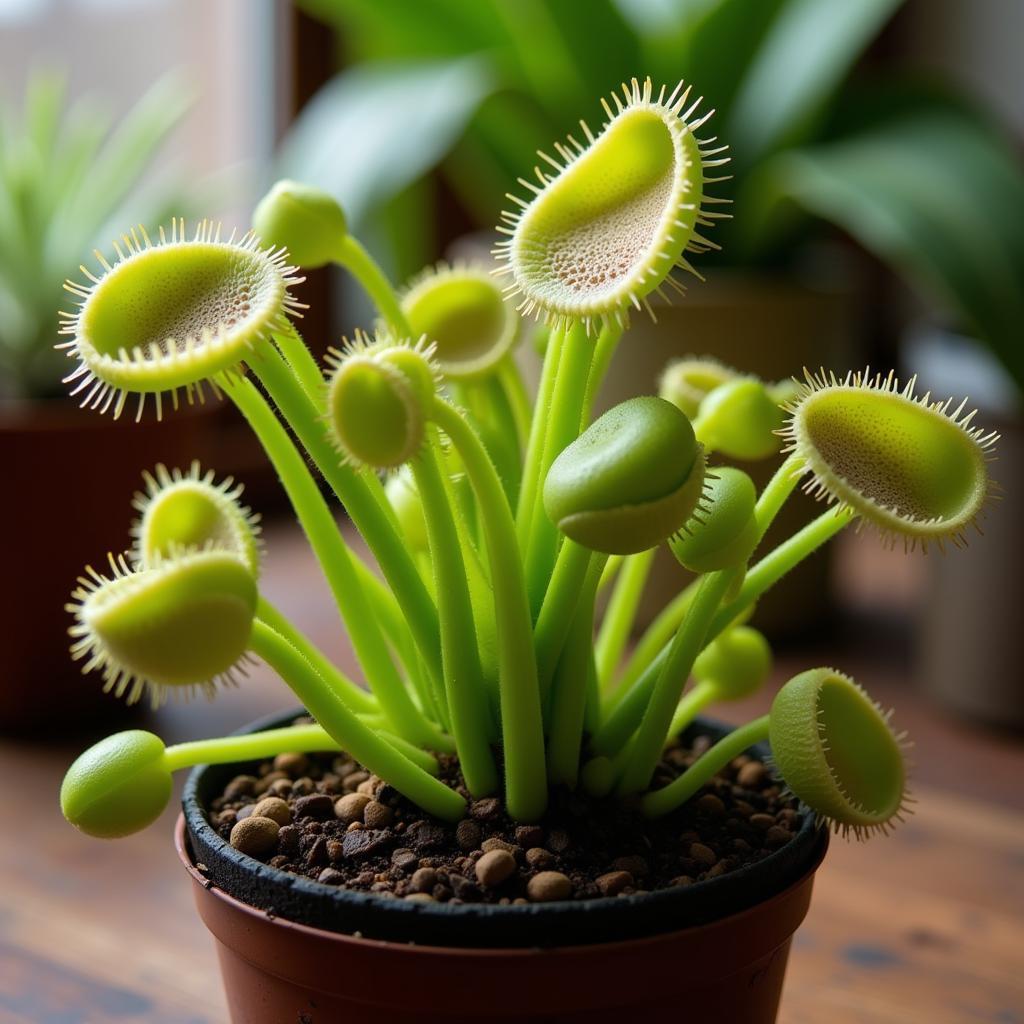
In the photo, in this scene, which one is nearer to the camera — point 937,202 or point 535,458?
point 535,458

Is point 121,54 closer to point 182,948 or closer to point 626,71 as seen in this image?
point 626,71

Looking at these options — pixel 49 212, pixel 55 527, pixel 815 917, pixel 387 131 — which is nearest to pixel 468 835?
pixel 815 917

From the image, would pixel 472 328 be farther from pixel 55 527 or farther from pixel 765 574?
pixel 55 527

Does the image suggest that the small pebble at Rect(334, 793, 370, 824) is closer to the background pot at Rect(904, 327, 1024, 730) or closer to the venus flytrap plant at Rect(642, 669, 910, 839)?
the venus flytrap plant at Rect(642, 669, 910, 839)

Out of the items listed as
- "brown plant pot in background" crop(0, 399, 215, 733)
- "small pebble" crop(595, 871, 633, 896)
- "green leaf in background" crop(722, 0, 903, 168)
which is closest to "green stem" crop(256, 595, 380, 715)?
"small pebble" crop(595, 871, 633, 896)

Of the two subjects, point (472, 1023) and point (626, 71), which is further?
point (626, 71)

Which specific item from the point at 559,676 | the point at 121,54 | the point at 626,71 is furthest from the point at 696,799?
the point at 121,54
